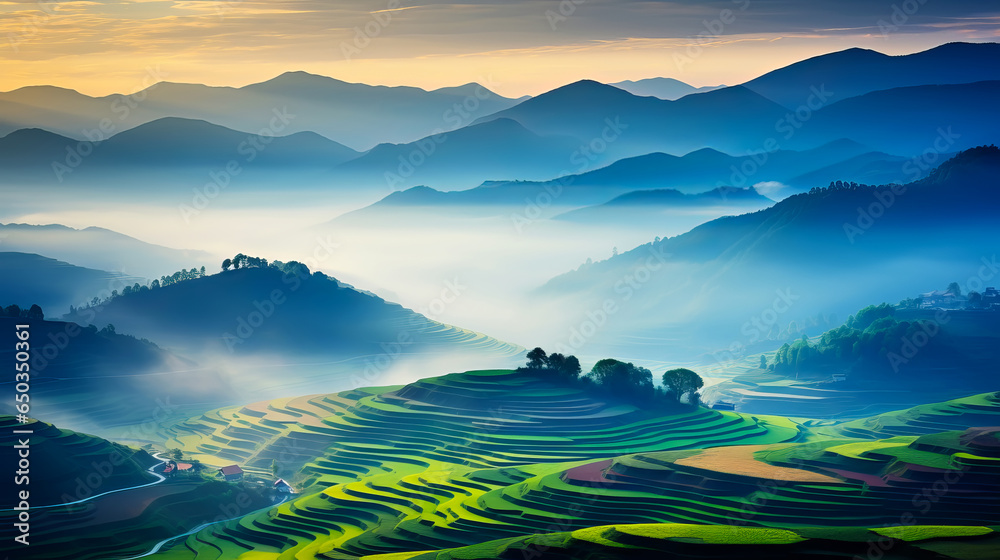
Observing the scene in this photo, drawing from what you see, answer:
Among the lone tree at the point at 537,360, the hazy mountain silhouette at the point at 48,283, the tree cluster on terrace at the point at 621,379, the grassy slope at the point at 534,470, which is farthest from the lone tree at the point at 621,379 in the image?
the hazy mountain silhouette at the point at 48,283

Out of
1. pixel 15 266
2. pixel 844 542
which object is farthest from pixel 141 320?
pixel 844 542

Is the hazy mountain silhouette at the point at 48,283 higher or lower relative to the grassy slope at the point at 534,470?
higher

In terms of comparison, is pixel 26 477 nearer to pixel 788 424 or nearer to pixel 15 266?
pixel 788 424

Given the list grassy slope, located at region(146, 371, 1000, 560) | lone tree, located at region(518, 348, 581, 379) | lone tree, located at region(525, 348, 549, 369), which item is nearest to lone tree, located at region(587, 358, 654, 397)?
lone tree, located at region(518, 348, 581, 379)

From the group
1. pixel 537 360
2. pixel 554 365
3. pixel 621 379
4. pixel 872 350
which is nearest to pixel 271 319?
pixel 537 360

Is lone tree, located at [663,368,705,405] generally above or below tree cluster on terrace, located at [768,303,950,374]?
below

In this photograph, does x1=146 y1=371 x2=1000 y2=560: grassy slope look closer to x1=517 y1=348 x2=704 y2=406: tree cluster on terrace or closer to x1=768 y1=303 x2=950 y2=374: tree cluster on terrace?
x1=517 y1=348 x2=704 y2=406: tree cluster on terrace

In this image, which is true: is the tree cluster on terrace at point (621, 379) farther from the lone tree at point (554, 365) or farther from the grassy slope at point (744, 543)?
the grassy slope at point (744, 543)

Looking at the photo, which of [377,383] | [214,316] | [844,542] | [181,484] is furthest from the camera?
[214,316]
